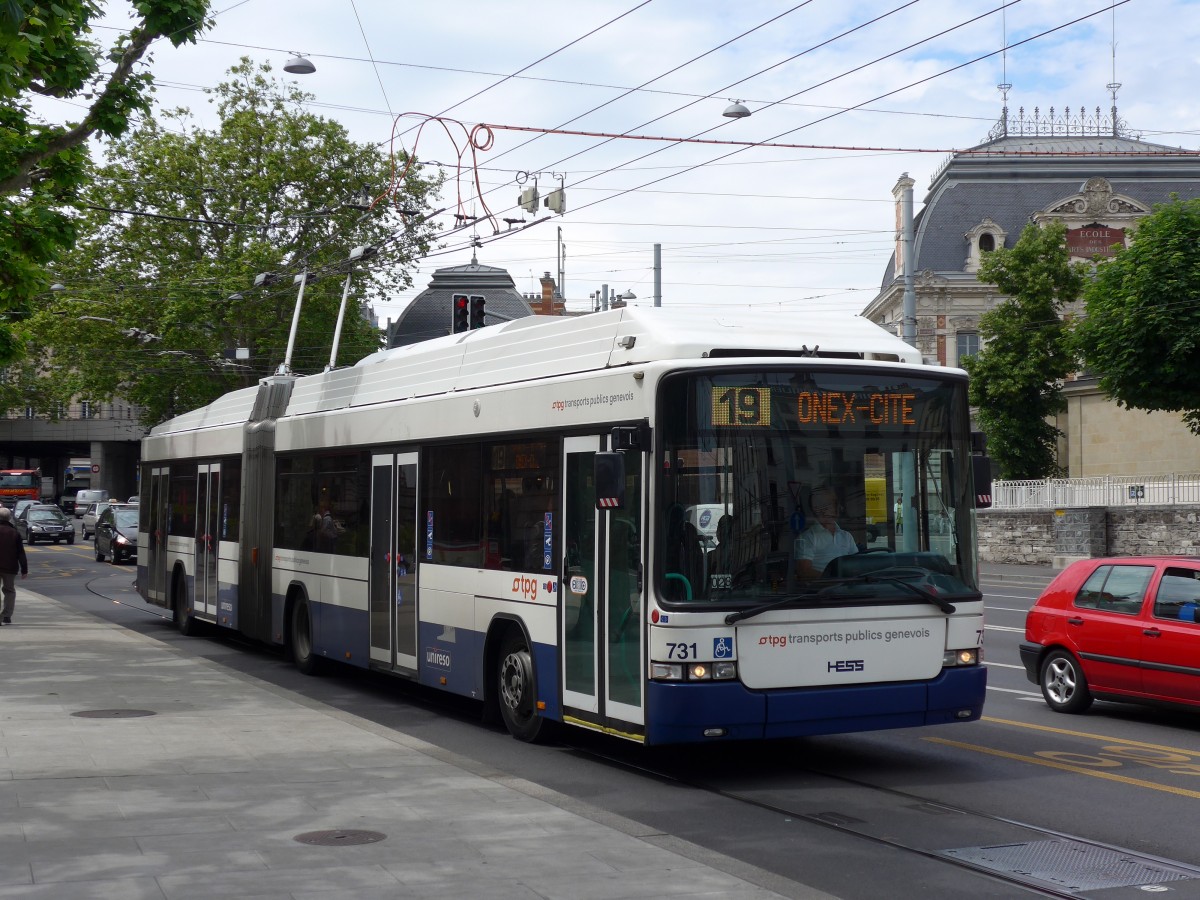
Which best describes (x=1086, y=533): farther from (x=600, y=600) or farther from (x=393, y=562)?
(x=600, y=600)

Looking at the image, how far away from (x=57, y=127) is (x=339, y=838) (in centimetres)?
1156

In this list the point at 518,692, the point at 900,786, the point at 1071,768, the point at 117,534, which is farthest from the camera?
the point at 117,534

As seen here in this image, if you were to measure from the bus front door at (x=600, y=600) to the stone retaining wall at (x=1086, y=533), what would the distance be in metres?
28.5

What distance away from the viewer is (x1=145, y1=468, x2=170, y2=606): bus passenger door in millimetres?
22594

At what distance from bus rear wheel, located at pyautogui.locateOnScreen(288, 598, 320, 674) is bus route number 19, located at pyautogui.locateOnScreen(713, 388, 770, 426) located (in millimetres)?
8059

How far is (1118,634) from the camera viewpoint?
492 inches

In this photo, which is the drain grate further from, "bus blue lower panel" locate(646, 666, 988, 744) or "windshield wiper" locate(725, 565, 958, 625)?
"windshield wiper" locate(725, 565, 958, 625)

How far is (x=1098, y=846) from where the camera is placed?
25.4 feet

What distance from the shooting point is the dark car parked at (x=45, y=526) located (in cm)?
6209

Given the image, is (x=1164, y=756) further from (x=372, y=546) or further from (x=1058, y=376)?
(x=1058, y=376)

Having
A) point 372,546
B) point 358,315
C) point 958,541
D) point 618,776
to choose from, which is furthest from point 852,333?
point 358,315

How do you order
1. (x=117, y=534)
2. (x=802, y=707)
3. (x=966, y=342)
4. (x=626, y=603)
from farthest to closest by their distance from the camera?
(x=966, y=342)
(x=117, y=534)
(x=626, y=603)
(x=802, y=707)

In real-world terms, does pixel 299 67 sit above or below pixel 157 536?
above

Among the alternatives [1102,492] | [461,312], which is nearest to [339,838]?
[461,312]
